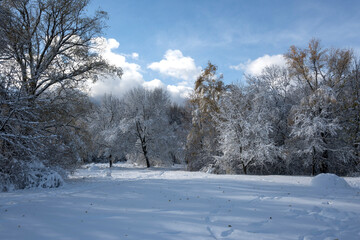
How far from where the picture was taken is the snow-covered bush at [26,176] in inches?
336

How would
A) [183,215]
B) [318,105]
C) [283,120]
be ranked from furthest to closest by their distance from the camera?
[283,120]
[318,105]
[183,215]

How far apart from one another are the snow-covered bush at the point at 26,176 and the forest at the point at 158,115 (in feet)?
0.13

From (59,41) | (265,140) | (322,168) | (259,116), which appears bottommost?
(322,168)

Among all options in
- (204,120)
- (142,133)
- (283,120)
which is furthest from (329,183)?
(142,133)

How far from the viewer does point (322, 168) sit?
18.8 metres

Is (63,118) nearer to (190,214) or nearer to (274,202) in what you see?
(190,214)

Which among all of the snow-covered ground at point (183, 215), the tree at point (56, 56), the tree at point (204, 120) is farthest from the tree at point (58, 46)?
the tree at point (204, 120)

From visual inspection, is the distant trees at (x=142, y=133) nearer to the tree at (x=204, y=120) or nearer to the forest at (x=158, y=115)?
the forest at (x=158, y=115)

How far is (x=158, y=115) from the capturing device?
3002 centimetres

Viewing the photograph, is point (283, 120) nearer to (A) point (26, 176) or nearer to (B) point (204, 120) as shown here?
(B) point (204, 120)

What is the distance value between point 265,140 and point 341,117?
6.95 m

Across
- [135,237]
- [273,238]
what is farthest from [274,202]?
[135,237]

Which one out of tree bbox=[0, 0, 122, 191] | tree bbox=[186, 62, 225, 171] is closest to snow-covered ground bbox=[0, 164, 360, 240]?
tree bbox=[0, 0, 122, 191]

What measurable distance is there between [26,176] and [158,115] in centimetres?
2124
